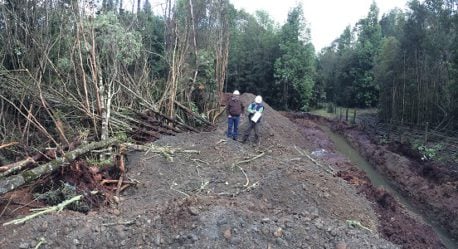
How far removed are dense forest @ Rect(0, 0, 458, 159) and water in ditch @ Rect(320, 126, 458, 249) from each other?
153 inches

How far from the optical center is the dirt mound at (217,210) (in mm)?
5367

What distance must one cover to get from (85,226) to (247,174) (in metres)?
4.04

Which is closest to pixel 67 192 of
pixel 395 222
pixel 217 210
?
pixel 217 210

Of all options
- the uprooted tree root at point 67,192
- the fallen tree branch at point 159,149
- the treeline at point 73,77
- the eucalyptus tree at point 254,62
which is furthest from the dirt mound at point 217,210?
the eucalyptus tree at point 254,62

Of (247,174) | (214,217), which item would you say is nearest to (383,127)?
(247,174)

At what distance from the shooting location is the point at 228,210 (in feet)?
19.0

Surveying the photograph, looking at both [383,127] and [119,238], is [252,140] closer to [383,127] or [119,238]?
[119,238]

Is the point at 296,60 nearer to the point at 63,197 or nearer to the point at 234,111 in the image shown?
the point at 234,111

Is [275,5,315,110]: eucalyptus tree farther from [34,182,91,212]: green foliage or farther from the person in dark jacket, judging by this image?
[34,182,91,212]: green foliage

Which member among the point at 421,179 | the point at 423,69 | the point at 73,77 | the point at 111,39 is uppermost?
the point at 423,69

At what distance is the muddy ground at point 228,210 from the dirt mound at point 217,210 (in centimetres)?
1

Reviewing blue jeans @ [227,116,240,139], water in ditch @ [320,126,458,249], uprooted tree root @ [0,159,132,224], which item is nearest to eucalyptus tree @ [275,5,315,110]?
water in ditch @ [320,126,458,249]

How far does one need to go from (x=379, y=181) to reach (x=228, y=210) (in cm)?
886

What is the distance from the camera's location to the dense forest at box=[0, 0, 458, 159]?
9.70m
